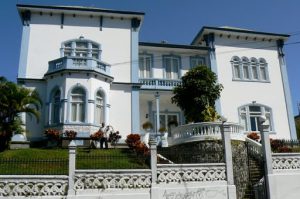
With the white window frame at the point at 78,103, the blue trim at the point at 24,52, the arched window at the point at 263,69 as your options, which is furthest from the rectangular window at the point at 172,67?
the blue trim at the point at 24,52

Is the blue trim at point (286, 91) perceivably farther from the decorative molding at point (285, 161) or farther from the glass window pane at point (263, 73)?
the decorative molding at point (285, 161)

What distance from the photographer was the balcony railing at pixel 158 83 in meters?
24.8

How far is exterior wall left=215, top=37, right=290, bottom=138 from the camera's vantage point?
2595 cm

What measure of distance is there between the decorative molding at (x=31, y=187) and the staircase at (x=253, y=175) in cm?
715

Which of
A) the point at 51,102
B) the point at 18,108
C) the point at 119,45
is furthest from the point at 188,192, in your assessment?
the point at 119,45

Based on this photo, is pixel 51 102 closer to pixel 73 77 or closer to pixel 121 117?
pixel 73 77

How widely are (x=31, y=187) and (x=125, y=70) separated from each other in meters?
13.8

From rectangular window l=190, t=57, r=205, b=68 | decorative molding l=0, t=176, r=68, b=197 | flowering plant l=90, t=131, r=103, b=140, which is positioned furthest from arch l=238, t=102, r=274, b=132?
decorative molding l=0, t=176, r=68, b=197

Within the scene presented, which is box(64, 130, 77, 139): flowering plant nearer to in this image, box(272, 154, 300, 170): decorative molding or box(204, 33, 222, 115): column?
box(272, 154, 300, 170): decorative molding

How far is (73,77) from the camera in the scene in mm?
21281

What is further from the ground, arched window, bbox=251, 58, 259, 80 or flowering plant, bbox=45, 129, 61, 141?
arched window, bbox=251, 58, 259, 80

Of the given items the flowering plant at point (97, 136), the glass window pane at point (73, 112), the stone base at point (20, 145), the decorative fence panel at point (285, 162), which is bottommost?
the decorative fence panel at point (285, 162)

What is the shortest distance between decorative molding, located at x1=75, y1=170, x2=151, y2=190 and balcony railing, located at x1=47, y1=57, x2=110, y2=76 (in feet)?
36.1

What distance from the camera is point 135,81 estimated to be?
77.5 ft
